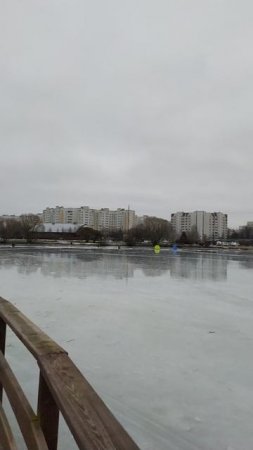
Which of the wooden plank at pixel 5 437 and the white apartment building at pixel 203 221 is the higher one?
the white apartment building at pixel 203 221

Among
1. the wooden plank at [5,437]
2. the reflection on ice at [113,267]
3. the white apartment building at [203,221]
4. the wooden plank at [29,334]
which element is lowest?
the reflection on ice at [113,267]

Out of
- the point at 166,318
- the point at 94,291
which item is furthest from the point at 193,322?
the point at 94,291

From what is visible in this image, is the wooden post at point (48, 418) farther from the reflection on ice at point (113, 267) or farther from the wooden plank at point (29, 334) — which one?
the reflection on ice at point (113, 267)

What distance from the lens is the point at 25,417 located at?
177 cm

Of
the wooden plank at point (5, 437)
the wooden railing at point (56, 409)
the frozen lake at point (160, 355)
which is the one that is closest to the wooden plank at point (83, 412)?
the wooden railing at point (56, 409)

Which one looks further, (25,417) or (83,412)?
(25,417)

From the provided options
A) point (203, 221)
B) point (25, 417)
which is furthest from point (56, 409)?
point (203, 221)

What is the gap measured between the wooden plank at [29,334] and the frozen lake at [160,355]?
1121 mm

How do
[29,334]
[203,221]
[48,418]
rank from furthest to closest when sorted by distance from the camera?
[203,221] < [29,334] < [48,418]

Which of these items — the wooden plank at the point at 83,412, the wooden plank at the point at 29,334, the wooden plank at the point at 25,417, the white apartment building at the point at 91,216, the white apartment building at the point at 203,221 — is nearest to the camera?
the wooden plank at the point at 83,412

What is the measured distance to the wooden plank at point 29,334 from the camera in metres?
1.91

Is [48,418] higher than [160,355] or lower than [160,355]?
higher

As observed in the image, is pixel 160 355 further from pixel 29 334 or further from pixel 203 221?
pixel 203 221

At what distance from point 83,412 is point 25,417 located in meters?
0.56
